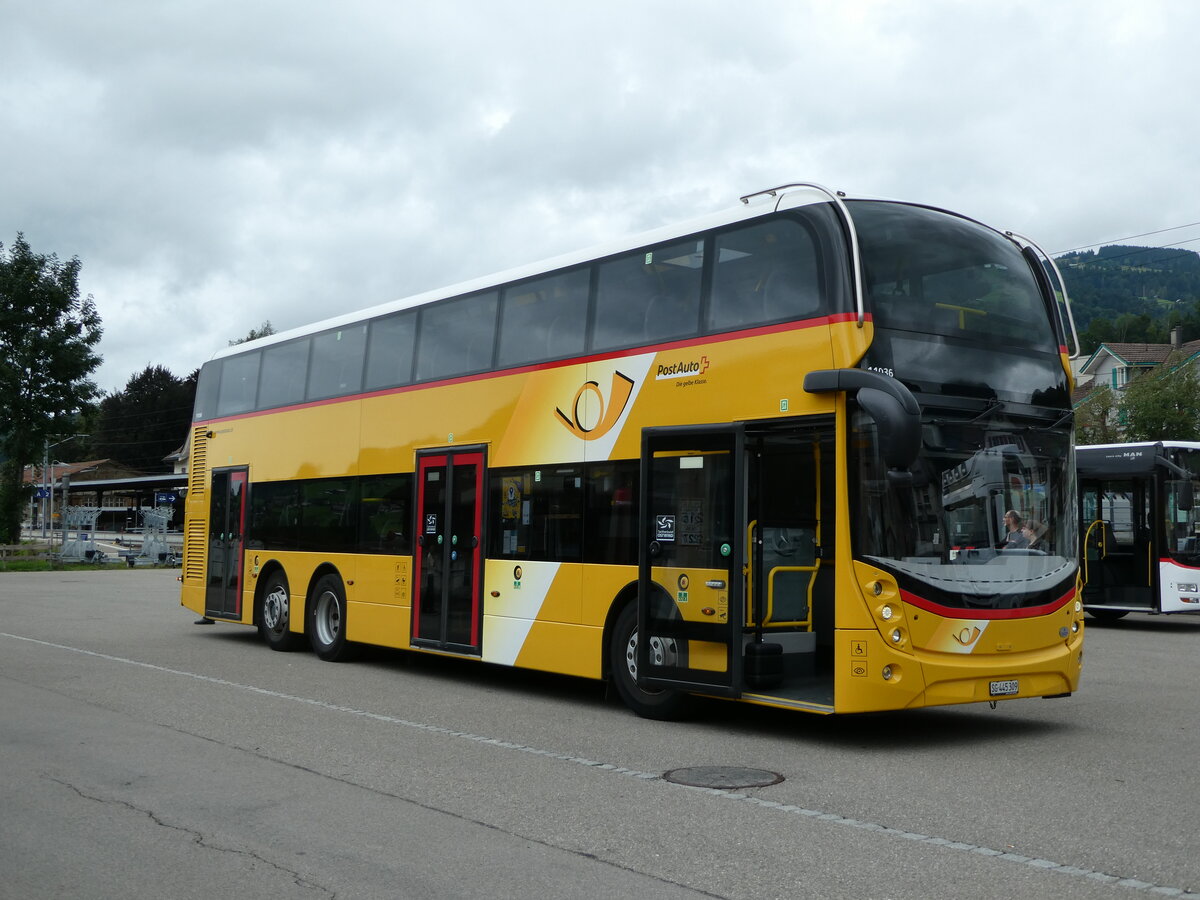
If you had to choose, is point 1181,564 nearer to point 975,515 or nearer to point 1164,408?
point 975,515

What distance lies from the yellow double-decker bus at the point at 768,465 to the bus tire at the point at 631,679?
0.02 metres

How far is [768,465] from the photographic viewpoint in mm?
10227

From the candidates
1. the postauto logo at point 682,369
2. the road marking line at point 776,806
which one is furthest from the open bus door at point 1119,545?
the road marking line at point 776,806


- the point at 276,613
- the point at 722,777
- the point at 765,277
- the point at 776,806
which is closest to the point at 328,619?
the point at 276,613

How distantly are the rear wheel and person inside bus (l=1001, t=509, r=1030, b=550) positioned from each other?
10183mm

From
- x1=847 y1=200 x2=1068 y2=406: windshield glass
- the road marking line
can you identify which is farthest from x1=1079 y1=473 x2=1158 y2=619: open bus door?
the road marking line

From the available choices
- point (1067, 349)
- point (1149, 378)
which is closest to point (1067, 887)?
point (1067, 349)

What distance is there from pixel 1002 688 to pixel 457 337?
6.91 metres

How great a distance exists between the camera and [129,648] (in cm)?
1686

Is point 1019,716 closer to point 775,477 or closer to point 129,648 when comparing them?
point 775,477

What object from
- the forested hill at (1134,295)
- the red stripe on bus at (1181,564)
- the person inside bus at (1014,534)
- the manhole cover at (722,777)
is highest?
the forested hill at (1134,295)

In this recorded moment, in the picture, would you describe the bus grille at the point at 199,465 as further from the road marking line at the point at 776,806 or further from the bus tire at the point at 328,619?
the road marking line at the point at 776,806

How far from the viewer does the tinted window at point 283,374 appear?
1673cm

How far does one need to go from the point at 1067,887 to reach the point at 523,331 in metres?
8.23
